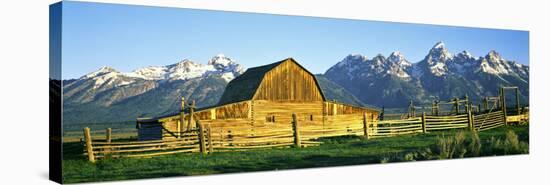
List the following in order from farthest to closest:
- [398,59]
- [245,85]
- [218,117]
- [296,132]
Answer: [398,59] < [296,132] < [245,85] < [218,117]

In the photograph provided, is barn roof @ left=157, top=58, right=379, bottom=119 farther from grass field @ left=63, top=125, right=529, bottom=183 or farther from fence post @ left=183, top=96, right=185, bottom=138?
grass field @ left=63, top=125, right=529, bottom=183

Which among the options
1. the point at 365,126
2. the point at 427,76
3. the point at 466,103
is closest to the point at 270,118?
the point at 365,126

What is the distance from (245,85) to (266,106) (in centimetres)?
81

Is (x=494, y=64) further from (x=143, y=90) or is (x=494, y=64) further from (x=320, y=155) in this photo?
(x=143, y=90)

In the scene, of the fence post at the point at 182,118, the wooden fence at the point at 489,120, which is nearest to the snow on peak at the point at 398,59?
the wooden fence at the point at 489,120

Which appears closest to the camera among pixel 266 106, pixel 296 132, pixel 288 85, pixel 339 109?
pixel 266 106

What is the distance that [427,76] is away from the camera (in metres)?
18.5

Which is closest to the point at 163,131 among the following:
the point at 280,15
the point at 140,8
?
the point at 140,8

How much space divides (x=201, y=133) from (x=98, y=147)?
7.96 feet

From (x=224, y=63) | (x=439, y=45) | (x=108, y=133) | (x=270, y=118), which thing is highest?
(x=439, y=45)

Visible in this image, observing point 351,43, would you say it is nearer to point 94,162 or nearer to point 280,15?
point 280,15

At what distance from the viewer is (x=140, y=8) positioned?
1466 cm

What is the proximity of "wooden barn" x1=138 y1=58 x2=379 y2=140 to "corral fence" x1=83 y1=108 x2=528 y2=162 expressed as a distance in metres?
0.12

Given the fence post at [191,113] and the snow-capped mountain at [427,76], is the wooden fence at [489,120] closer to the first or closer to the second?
the snow-capped mountain at [427,76]
